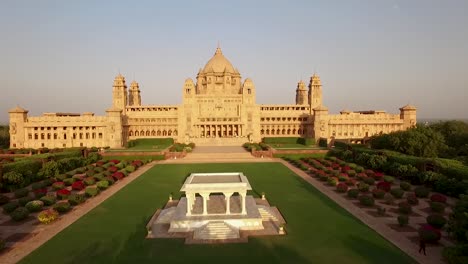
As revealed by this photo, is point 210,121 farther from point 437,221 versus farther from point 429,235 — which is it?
point 429,235

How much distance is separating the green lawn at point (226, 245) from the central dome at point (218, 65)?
71177 mm

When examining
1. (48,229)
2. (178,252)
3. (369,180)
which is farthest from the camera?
(369,180)

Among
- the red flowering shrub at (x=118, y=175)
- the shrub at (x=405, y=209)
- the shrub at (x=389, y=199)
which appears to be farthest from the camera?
the red flowering shrub at (x=118, y=175)

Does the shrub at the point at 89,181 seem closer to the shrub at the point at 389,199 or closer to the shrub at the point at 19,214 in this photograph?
the shrub at the point at 19,214

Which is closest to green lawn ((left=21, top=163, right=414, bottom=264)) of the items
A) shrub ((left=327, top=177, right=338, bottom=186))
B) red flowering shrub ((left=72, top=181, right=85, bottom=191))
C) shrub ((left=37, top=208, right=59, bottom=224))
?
shrub ((left=37, top=208, right=59, bottom=224))

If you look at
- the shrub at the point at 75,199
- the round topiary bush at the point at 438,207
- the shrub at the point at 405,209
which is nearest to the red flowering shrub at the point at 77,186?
the shrub at the point at 75,199

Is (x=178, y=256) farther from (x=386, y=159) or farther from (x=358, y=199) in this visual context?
(x=386, y=159)

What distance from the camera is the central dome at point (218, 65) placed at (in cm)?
9444

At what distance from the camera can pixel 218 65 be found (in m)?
95.3

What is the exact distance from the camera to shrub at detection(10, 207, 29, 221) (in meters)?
21.8

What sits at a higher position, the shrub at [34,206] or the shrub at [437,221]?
the shrub at [34,206]

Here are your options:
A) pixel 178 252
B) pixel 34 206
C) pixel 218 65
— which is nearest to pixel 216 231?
pixel 178 252

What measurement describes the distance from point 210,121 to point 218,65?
21.4 meters

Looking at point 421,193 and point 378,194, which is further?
point 421,193
